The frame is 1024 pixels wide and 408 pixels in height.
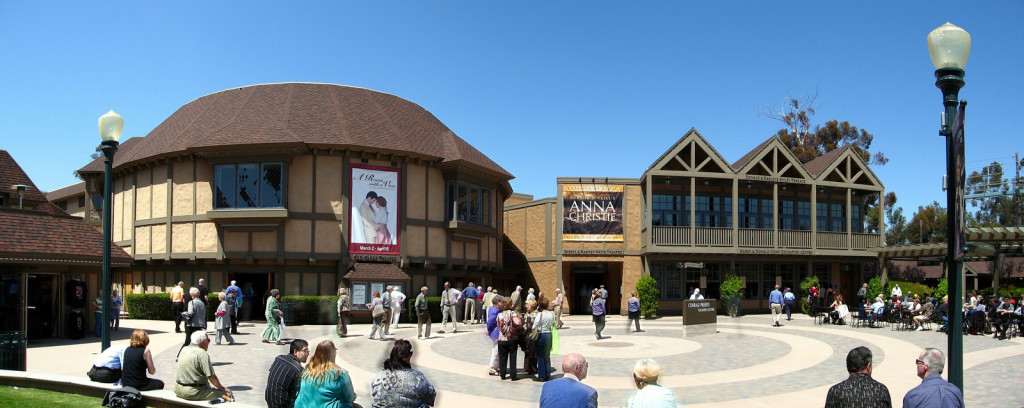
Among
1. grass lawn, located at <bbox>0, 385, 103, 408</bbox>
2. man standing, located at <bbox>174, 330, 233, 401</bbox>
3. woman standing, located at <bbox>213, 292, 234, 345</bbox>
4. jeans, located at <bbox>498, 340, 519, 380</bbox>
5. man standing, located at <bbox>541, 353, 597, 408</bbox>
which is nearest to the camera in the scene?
man standing, located at <bbox>541, 353, 597, 408</bbox>

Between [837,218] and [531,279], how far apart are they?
15204 mm

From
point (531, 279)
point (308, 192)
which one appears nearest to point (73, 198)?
point (308, 192)

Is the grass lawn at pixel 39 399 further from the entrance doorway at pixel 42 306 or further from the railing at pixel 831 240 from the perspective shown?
the railing at pixel 831 240

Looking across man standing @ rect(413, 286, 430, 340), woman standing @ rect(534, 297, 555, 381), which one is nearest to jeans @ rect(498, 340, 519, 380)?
woman standing @ rect(534, 297, 555, 381)

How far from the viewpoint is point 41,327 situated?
65.0 feet

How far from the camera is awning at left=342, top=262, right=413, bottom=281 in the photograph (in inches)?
1077

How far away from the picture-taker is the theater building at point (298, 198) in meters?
27.2

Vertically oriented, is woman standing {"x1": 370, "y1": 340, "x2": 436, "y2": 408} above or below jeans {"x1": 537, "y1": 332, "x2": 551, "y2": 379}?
above

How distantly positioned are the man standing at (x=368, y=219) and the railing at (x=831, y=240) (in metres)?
20.1

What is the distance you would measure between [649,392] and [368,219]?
76.3ft

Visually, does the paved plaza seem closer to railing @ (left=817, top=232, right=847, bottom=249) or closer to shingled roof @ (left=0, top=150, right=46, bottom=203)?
shingled roof @ (left=0, top=150, right=46, bottom=203)

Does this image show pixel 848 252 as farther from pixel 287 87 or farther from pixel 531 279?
pixel 287 87

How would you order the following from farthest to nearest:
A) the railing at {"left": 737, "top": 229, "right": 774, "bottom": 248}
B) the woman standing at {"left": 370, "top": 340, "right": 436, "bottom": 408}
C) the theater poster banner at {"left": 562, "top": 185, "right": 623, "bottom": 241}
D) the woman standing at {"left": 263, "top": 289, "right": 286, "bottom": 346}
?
the theater poster banner at {"left": 562, "top": 185, "right": 623, "bottom": 241} → the railing at {"left": 737, "top": 229, "right": 774, "bottom": 248} → the woman standing at {"left": 263, "top": 289, "right": 286, "bottom": 346} → the woman standing at {"left": 370, "top": 340, "right": 436, "bottom": 408}

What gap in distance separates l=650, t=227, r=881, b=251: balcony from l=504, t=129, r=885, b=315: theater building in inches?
1.8
